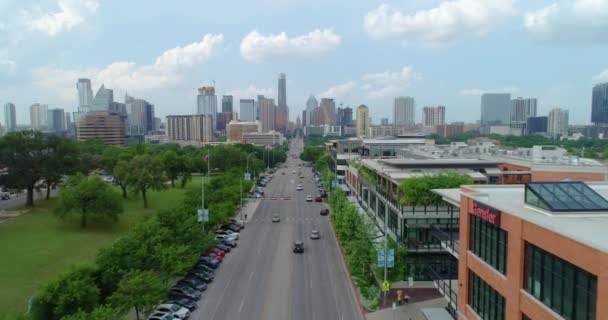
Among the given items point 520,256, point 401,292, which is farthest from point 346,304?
point 520,256

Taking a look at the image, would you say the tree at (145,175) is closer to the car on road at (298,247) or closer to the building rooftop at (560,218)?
the car on road at (298,247)

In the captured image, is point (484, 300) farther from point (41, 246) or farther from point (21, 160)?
point (21, 160)

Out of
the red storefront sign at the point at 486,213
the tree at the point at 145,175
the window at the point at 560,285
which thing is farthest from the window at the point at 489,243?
the tree at the point at 145,175

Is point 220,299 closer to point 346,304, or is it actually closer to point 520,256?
point 346,304

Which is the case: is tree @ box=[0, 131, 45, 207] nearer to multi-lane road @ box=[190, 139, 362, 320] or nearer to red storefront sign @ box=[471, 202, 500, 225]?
multi-lane road @ box=[190, 139, 362, 320]

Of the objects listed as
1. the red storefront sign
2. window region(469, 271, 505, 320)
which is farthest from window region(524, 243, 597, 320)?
window region(469, 271, 505, 320)

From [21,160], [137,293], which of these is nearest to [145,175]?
[21,160]

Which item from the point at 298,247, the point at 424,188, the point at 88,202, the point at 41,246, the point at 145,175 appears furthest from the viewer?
the point at 145,175
